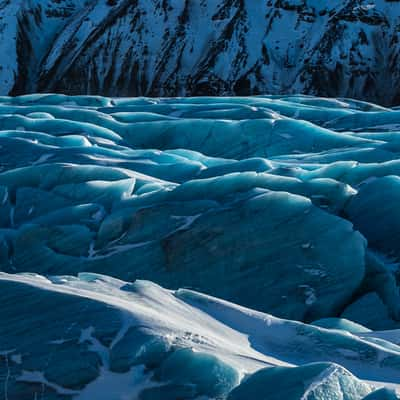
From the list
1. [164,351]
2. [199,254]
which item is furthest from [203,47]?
[164,351]

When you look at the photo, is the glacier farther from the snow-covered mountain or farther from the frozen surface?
the snow-covered mountain

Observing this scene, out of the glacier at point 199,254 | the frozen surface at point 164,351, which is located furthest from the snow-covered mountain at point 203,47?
the frozen surface at point 164,351

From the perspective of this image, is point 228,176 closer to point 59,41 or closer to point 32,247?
point 32,247

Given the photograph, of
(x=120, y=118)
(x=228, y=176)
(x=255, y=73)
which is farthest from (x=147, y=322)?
(x=255, y=73)

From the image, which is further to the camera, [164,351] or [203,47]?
[203,47]

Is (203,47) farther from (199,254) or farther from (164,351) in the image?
(164,351)

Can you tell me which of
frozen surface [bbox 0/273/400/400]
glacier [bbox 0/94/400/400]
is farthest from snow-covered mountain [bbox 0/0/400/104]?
frozen surface [bbox 0/273/400/400]
